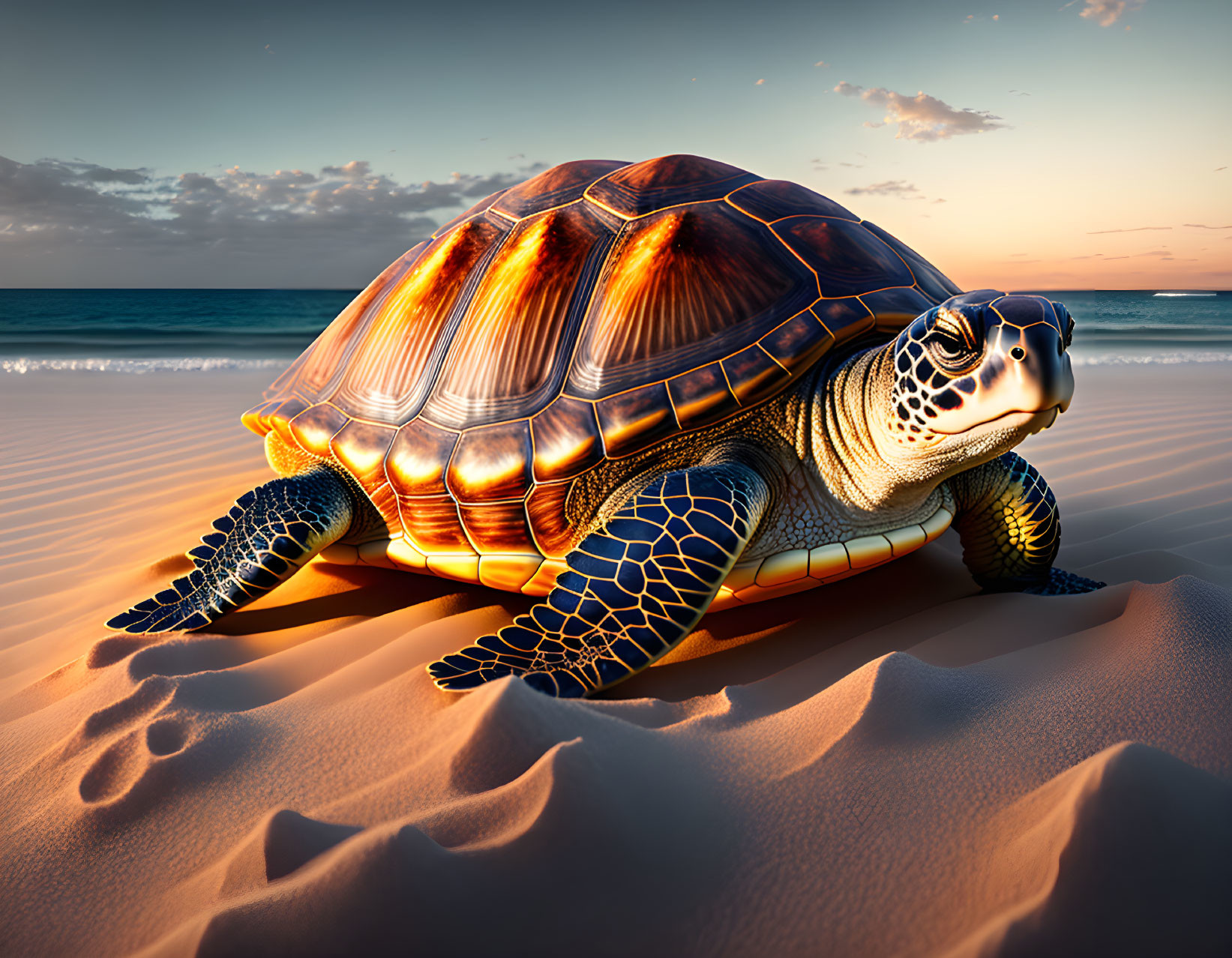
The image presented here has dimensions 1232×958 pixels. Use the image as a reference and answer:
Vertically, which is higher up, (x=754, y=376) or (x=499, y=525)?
(x=754, y=376)

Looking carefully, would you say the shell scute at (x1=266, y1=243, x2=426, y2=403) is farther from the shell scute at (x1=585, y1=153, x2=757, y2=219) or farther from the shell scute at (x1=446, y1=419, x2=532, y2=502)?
the shell scute at (x1=585, y1=153, x2=757, y2=219)

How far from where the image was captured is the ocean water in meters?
12.2

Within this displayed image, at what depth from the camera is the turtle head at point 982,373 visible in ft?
5.38

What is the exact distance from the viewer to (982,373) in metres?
1.71

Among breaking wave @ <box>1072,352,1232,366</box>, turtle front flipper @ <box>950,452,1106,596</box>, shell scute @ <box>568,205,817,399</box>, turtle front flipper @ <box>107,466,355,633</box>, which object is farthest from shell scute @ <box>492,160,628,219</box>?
breaking wave @ <box>1072,352,1232,366</box>

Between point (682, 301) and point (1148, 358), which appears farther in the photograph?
point (1148, 358)

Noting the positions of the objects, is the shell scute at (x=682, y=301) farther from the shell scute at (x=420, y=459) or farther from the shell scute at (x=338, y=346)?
the shell scute at (x=338, y=346)

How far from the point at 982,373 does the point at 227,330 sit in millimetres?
25219

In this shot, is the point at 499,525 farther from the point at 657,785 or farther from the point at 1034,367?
the point at 1034,367

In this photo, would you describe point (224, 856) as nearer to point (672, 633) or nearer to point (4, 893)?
point (4, 893)

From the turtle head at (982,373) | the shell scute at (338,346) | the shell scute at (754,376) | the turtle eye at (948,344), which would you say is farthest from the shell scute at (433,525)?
the turtle eye at (948,344)

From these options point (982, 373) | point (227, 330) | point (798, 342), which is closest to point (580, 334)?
point (798, 342)

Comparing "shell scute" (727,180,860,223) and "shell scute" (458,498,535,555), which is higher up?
"shell scute" (727,180,860,223)

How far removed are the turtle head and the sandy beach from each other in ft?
1.74
